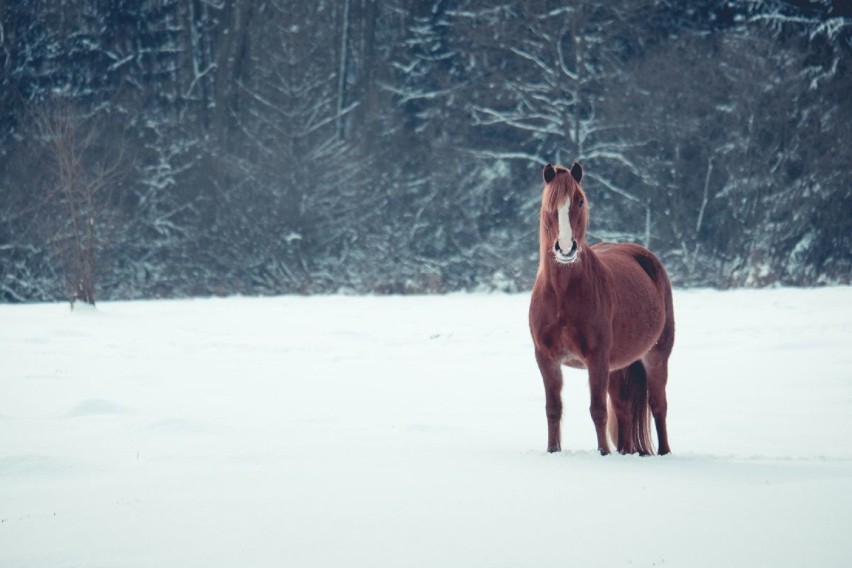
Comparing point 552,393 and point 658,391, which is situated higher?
point 552,393

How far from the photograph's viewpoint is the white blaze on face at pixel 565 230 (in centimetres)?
432

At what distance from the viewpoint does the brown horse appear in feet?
14.9

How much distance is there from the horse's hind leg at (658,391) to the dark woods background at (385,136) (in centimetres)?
1386

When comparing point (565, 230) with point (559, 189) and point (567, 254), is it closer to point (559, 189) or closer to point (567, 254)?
point (567, 254)

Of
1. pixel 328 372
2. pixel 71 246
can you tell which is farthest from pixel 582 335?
pixel 71 246

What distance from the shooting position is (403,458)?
184 inches

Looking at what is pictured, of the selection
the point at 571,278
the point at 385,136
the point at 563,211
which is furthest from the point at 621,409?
the point at 385,136

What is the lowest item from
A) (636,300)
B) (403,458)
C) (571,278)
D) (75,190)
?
(75,190)

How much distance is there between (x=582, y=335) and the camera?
4.67 m

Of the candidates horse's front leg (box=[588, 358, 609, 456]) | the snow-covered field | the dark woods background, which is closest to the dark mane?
horse's front leg (box=[588, 358, 609, 456])

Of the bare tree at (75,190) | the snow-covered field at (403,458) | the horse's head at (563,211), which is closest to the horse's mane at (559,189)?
the horse's head at (563,211)

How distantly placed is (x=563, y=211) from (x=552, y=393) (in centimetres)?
104

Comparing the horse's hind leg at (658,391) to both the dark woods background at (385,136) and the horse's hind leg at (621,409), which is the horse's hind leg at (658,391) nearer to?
the horse's hind leg at (621,409)

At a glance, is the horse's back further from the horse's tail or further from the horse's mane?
the horse's mane
